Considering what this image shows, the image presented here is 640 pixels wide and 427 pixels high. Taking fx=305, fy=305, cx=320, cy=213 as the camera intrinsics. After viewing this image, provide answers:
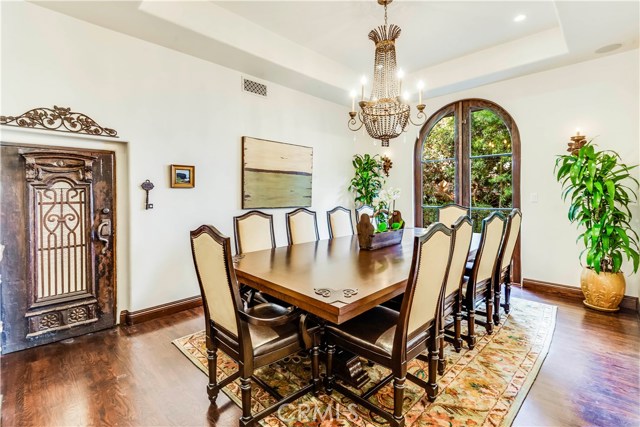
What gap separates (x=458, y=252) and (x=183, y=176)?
9.41 feet

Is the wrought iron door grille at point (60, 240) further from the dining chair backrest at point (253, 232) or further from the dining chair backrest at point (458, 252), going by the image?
the dining chair backrest at point (458, 252)

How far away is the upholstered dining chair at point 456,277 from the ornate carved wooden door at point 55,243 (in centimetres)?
305

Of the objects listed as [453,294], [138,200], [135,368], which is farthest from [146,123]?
[453,294]

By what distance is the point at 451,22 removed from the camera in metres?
3.38

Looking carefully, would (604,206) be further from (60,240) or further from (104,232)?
(60,240)

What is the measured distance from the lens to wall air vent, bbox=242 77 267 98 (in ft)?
12.9

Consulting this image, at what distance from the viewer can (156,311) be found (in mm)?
3221

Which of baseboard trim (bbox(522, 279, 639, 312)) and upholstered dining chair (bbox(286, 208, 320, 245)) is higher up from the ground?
upholstered dining chair (bbox(286, 208, 320, 245))

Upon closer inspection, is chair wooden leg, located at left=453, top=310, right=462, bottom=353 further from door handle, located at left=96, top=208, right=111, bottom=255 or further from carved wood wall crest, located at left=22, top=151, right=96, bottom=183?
carved wood wall crest, located at left=22, top=151, right=96, bottom=183

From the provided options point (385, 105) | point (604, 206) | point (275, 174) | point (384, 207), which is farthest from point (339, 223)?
point (604, 206)

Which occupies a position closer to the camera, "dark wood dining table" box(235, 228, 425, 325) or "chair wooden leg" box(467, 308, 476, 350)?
"dark wood dining table" box(235, 228, 425, 325)

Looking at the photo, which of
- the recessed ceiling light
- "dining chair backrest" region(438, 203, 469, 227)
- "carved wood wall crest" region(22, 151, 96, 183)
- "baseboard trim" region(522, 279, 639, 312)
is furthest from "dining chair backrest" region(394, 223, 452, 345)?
the recessed ceiling light

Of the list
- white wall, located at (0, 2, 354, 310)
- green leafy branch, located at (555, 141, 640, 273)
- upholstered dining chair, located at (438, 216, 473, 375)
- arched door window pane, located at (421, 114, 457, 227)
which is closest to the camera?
upholstered dining chair, located at (438, 216, 473, 375)

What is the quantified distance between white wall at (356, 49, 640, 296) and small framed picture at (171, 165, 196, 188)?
4125 millimetres
